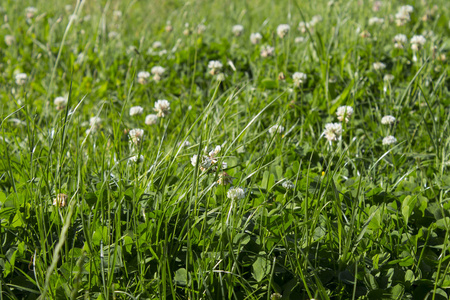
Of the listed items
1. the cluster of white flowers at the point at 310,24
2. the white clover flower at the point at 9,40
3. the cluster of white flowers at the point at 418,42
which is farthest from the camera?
the white clover flower at the point at 9,40

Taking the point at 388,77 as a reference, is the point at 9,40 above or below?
above

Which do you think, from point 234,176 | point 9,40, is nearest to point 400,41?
point 234,176

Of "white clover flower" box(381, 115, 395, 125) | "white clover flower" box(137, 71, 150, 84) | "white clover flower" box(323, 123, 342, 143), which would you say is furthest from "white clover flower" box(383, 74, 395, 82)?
"white clover flower" box(137, 71, 150, 84)

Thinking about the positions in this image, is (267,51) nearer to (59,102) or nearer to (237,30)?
(237,30)

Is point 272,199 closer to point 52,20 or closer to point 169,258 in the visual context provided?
point 169,258

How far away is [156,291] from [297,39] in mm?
2796

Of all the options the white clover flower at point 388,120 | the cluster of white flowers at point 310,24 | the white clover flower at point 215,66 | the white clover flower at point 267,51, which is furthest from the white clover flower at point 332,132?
the cluster of white flowers at point 310,24

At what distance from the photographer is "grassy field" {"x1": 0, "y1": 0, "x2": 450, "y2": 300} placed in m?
1.44

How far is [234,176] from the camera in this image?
1.92m

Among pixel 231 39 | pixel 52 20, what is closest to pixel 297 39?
pixel 231 39

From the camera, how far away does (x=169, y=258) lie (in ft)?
4.83

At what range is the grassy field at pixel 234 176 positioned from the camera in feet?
4.74

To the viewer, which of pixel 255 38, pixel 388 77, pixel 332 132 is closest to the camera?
pixel 332 132

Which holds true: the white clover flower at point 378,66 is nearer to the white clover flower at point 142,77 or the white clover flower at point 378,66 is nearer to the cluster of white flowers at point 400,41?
Answer: the cluster of white flowers at point 400,41
